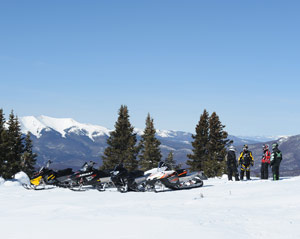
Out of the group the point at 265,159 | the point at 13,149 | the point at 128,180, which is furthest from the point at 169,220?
the point at 13,149

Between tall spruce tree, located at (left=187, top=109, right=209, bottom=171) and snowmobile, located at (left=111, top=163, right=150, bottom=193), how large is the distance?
32.7 metres

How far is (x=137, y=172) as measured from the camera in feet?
Answer: 59.4

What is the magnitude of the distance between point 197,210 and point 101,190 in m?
9.28

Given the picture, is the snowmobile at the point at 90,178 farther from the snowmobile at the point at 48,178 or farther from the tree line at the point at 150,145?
the tree line at the point at 150,145

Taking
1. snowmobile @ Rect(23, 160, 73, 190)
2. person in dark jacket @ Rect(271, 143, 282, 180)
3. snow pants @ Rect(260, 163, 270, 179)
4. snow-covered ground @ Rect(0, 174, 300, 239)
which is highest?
person in dark jacket @ Rect(271, 143, 282, 180)

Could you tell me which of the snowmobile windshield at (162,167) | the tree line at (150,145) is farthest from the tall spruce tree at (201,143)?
the snowmobile windshield at (162,167)

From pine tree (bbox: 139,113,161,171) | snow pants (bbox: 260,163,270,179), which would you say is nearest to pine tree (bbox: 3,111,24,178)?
pine tree (bbox: 139,113,161,171)

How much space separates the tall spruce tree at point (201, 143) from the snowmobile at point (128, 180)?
3275 cm

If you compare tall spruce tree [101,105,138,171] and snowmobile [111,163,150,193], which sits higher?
tall spruce tree [101,105,138,171]

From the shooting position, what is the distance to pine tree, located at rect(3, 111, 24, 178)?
1710 inches

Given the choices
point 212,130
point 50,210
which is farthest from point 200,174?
point 212,130

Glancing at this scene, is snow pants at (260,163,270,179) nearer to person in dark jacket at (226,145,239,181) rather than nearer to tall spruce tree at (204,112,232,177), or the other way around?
person in dark jacket at (226,145,239,181)

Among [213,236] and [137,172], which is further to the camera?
[137,172]

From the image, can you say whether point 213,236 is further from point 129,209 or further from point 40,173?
point 40,173
